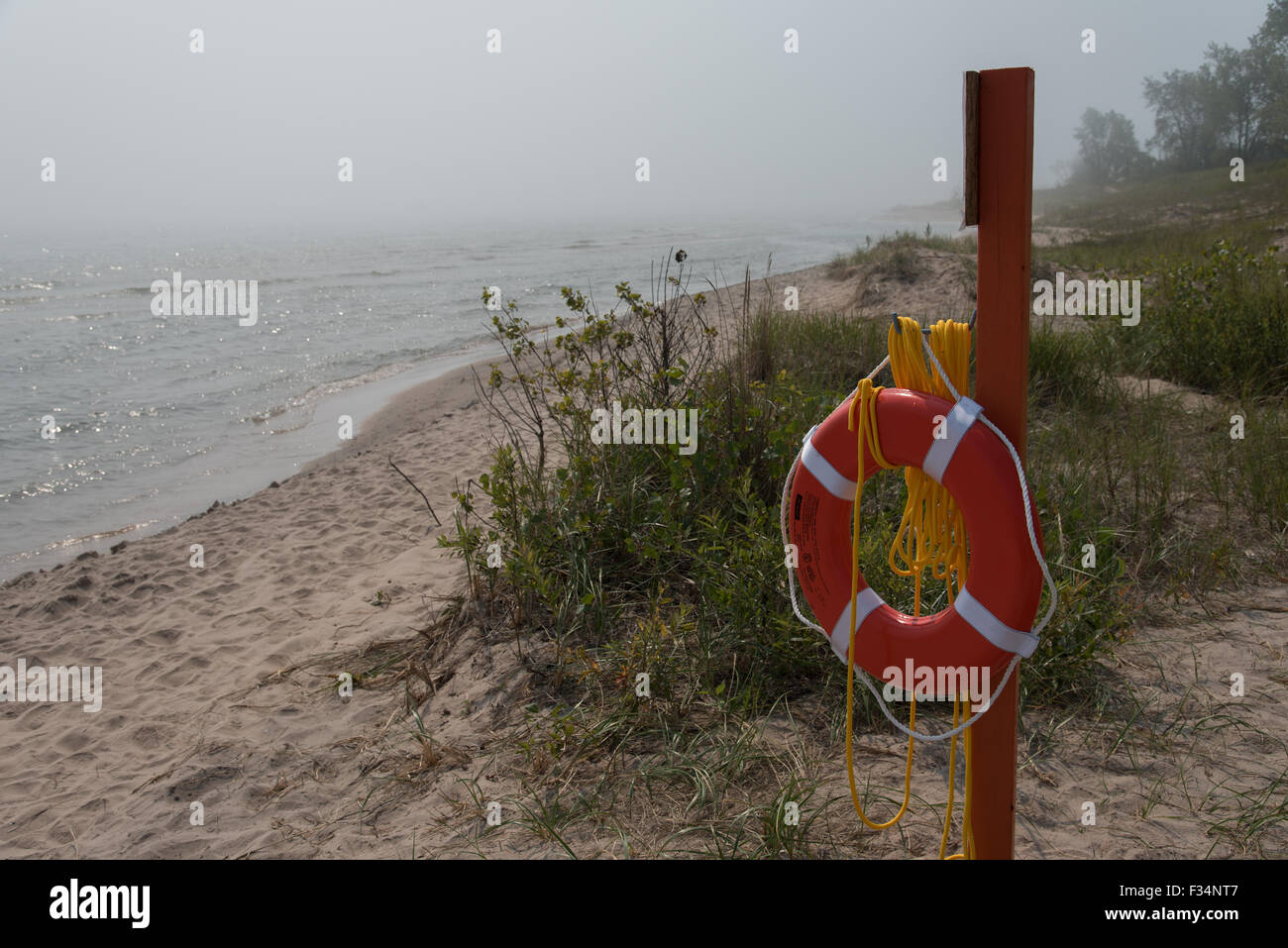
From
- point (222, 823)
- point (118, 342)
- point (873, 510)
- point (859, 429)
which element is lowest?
point (222, 823)

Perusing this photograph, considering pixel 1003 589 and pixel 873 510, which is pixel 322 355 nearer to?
pixel 873 510

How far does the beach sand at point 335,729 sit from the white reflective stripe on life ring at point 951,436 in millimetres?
1103

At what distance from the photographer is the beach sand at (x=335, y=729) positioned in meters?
2.45

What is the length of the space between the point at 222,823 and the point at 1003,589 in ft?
8.28

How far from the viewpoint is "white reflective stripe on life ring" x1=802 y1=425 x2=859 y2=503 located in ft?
7.05

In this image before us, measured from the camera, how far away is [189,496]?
7.23 metres

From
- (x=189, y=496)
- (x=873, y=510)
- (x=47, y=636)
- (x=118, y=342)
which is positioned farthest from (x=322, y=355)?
(x=873, y=510)

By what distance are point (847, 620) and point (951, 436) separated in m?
0.59

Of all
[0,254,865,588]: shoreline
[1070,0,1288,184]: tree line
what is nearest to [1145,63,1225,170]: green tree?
[1070,0,1288,184]: tree line

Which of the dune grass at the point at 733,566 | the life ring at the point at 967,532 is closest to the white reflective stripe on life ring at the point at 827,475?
the life ring at the point at 967,532
